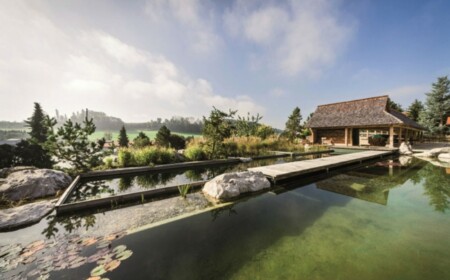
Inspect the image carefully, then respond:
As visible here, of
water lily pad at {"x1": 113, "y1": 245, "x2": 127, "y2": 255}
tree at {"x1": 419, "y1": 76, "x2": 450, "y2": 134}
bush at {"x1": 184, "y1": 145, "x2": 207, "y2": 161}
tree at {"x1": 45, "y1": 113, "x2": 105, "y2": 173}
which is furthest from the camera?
tree at {"x1": 419, "y1": 76, "x2": 450, "y2": 134}

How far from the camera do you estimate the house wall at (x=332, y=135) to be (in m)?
19.8

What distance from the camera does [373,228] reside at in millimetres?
3459

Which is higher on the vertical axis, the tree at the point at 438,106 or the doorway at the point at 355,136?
the tree at the point at 438,106

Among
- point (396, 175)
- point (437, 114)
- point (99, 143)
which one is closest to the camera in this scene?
point (99, 143)

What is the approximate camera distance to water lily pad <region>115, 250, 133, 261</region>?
8.25 ft

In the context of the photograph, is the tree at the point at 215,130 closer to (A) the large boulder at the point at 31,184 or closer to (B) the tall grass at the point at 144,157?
(B) the tall grass at the point at 144,157

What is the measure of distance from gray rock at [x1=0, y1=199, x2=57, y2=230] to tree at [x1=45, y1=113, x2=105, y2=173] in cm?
316

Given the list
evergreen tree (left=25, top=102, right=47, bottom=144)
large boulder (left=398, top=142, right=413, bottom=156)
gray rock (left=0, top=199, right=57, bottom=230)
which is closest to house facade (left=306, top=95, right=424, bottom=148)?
large boulder (left=398, top=142, right=413, bottom=156)

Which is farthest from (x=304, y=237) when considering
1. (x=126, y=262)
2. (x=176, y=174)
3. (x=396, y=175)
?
(x=396, y=175)

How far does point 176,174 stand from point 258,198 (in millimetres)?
3835

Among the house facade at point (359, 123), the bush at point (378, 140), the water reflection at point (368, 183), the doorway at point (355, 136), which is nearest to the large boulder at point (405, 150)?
the house facade at point (359, 123)

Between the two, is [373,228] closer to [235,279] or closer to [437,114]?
[235,279]

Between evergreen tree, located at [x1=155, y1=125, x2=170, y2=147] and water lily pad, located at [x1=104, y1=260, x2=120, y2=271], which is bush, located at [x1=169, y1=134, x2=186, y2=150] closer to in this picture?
evergreen tree, located at [x1=155, y1=125, x2=170, y2=147]

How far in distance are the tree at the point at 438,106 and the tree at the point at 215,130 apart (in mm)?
34248
